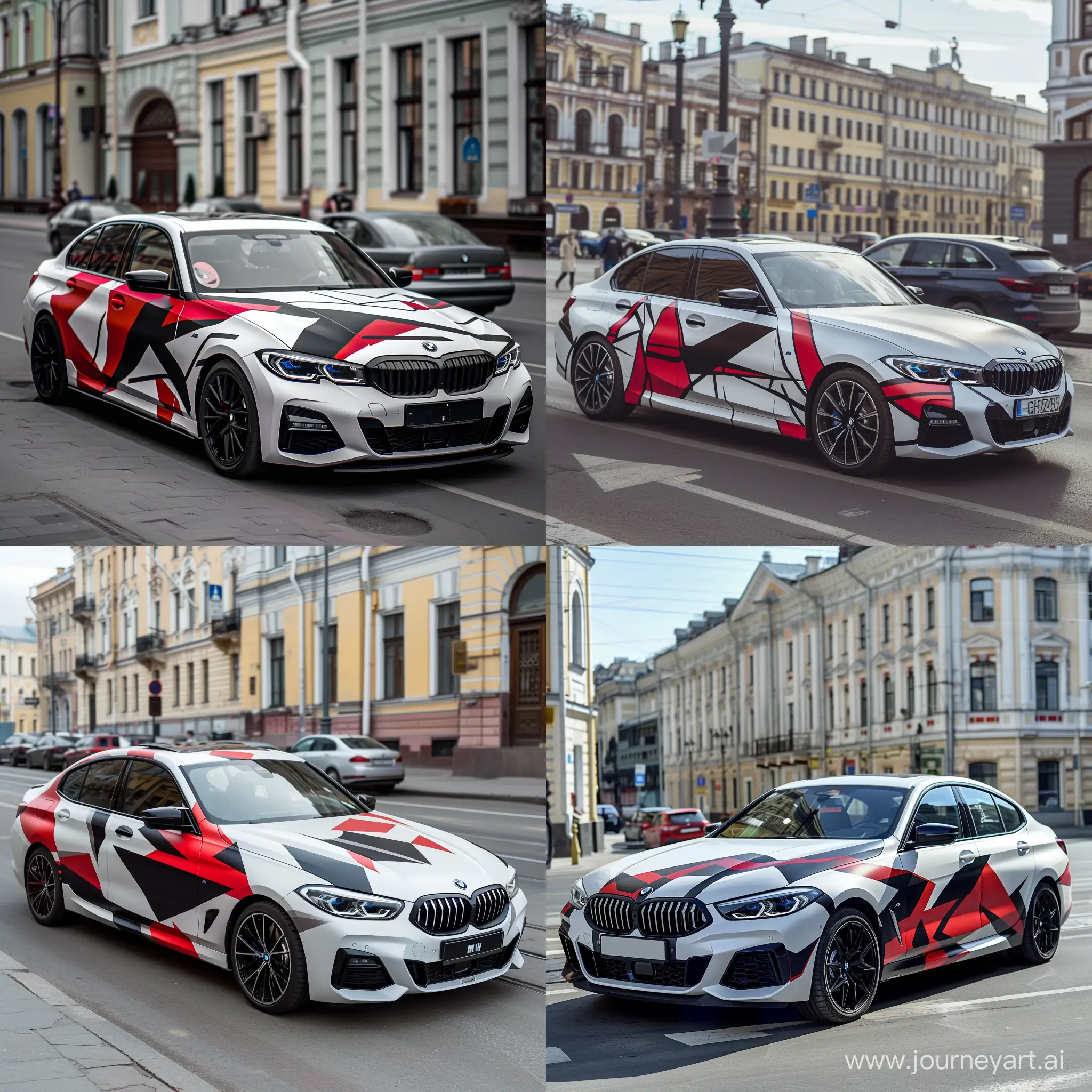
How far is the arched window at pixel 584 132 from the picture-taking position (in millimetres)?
11191

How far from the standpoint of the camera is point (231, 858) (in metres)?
6.32

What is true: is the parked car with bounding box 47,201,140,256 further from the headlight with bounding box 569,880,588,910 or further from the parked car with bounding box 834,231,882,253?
the headlight with bounding box 569,880,588,910

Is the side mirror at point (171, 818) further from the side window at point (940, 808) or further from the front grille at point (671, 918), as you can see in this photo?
the side window at point (940, 808)

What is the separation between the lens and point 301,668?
89.5 feet

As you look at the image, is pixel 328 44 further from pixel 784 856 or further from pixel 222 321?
pixel 784 856

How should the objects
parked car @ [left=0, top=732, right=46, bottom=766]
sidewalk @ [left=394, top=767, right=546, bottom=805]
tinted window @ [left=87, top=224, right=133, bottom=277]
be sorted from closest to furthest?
tinted window @ [left=87, top=224, right=133, bottom=277]
sidewalk @ [left=394, top=767, right=546, bottom=805]
parked car @ [left=0, top=732, right=46, bottom=766]

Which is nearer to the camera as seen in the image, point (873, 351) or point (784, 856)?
point (784, 856)

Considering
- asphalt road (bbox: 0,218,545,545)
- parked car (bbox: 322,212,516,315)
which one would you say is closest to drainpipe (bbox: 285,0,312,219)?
parked car (bbox: 322,212,516,315)

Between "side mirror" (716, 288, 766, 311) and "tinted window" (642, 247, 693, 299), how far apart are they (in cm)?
66

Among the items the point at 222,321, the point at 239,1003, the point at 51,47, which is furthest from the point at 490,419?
the point at 51,47

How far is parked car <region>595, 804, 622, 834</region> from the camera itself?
1520 centimetres

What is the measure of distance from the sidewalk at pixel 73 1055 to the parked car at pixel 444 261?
1384 centimetres

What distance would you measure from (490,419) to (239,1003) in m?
4.22

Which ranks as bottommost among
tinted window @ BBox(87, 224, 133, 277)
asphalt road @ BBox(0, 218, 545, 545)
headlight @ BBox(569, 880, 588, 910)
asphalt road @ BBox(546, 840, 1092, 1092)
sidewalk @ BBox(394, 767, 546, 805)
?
sidewalk @ BBox(394, 767, 546, 805)
